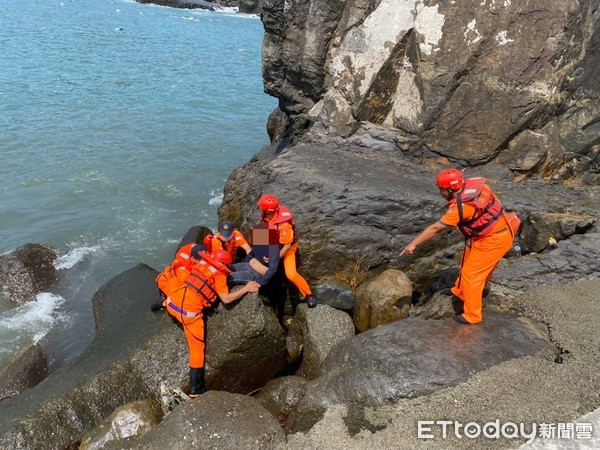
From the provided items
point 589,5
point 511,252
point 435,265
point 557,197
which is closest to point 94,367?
point 435,265

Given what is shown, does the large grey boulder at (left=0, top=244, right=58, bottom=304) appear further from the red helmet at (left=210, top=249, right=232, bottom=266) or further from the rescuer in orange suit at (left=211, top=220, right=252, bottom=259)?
the red helmet at (left=210, top=249, right=232, bottom=266)

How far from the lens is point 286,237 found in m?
7.46

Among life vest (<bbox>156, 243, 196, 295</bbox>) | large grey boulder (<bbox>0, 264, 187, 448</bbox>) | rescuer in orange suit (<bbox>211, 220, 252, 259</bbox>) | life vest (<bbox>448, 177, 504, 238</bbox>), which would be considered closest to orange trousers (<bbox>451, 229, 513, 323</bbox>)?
life vest (<bbox>448, 177, 504, 238</bbox>)

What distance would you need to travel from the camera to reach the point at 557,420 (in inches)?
190

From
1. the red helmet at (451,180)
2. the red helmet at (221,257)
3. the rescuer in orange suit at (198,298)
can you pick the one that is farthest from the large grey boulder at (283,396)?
the red helmet at (451,180)

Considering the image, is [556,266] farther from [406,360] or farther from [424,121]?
[424,121]

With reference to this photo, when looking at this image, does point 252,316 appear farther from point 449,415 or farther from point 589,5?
point 589,5

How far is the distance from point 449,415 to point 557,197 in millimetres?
5927

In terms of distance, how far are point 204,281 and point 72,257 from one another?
24.0ft

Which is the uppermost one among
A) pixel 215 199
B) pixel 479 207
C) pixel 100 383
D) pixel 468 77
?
A: pixel 468 77

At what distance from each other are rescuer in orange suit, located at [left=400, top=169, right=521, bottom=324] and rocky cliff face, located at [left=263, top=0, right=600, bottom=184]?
151 inches

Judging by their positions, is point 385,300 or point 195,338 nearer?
point 195,338
